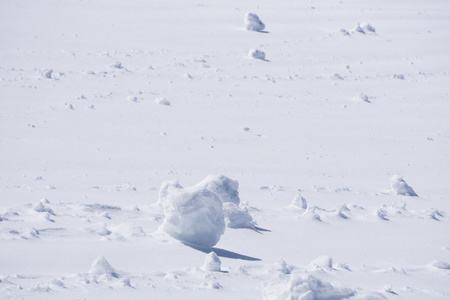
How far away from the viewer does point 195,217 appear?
5.35m

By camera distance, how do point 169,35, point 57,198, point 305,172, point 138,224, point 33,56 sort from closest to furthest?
point 138,224 < point 57,198 < point 305,172 < point 33,56 < point 169,35

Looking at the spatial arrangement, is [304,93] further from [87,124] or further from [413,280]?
[413,280]

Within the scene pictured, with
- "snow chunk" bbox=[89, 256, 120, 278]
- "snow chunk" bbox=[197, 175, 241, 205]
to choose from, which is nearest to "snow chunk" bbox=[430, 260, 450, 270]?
"snow chunk" bbox=[197, 175, 241, 205]

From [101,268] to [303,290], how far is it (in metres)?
1.27

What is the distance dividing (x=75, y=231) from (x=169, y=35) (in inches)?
422

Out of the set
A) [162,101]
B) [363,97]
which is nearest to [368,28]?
[363,97]

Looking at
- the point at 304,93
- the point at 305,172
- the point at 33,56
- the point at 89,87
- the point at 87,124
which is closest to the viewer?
the point at 305,172

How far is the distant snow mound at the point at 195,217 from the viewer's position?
5.36 m

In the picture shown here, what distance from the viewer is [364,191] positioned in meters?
7.91

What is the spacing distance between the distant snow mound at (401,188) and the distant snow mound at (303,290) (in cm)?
369

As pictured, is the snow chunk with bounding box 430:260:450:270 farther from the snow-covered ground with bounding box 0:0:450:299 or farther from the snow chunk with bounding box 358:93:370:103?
the snow chunk with bounding box 358:93:370:103

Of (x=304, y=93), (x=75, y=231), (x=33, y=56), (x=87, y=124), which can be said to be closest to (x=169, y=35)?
(x=33, y=56)

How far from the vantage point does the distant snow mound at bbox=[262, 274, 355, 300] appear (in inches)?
164

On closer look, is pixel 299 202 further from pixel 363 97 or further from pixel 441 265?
pixel 363 97
